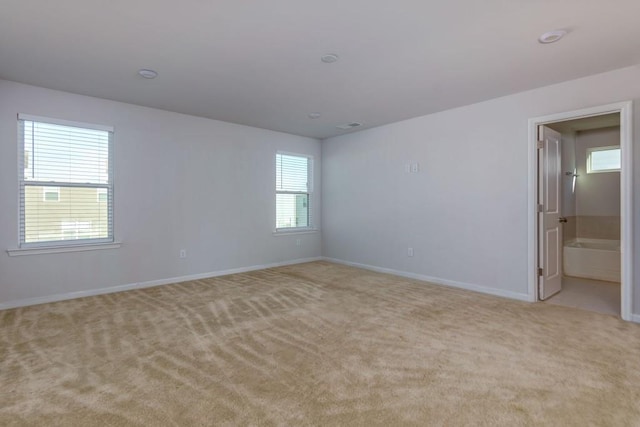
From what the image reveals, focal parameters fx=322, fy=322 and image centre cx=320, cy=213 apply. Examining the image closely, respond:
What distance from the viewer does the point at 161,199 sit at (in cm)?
455

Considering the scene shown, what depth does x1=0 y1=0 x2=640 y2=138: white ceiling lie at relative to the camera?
222cm

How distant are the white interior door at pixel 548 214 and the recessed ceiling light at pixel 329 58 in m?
2.58

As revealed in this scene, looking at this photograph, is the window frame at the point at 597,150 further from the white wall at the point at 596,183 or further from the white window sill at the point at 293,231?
the white window sill at the point at 293,231

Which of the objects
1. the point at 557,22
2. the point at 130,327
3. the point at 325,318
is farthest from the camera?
the point at 325,318

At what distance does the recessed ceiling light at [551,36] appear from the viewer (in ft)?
8.13

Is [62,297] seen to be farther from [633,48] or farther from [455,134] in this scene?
[633,48]

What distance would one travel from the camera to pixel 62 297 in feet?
12.5

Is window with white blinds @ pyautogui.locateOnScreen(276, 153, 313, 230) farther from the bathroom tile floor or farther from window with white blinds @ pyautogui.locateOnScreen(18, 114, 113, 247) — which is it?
the bathroom tile floor

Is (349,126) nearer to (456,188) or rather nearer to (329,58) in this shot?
(456,188)

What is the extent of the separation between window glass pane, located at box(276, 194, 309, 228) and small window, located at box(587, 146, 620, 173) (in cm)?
501

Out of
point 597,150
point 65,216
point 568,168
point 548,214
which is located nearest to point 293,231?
point 65,216

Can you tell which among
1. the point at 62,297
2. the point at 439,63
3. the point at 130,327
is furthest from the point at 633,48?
the point at 62,297

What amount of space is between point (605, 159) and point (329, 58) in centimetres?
532

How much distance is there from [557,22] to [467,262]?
9.46ft
